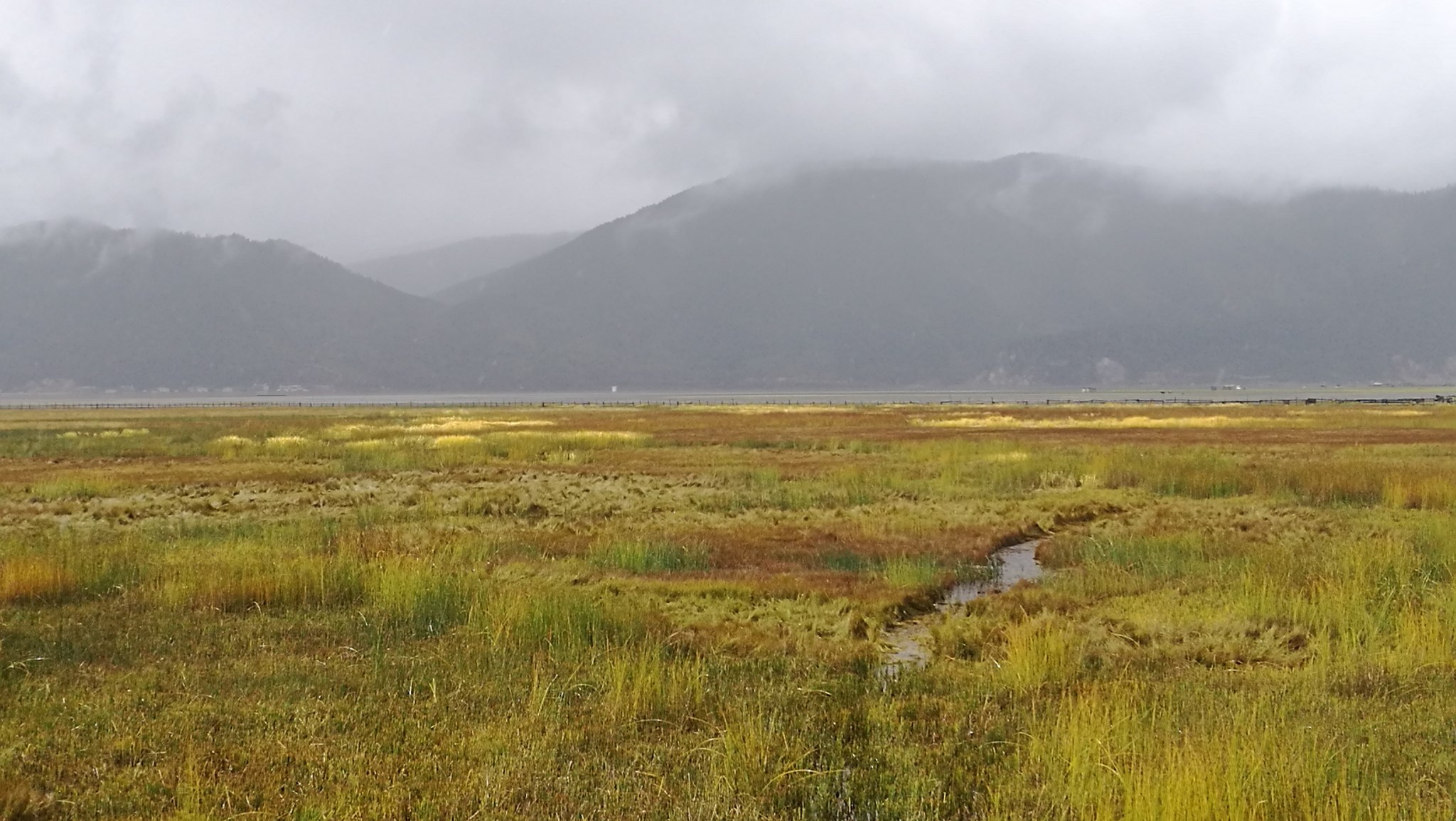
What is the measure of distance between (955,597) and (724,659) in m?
6.63

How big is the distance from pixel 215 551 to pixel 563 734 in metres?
12.6

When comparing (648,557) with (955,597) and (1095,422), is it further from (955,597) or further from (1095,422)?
(1095,422)

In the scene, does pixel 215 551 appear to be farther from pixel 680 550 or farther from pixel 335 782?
pixel 335 782

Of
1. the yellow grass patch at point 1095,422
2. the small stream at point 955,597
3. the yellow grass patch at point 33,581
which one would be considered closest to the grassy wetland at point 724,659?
the yellow grass patch at point 33,581

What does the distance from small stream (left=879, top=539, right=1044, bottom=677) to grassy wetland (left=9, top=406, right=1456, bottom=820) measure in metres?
0.24

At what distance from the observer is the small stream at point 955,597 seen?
12016 mm

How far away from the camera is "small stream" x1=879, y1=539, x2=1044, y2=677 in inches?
473

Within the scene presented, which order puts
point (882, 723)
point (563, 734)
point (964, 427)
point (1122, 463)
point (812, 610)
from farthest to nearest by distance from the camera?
point (964, 427), point (1122, 463), point (812, 610), point (882, 723), point (563, 734)

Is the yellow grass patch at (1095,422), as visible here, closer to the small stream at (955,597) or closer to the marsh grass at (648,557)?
the small stream at (955,597)

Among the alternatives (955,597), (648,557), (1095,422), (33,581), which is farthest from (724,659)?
(1095,422)

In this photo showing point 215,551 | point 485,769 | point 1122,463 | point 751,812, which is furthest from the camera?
point 1122,463

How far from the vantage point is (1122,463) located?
35.5 metres

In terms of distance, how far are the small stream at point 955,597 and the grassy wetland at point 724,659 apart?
0.24 m

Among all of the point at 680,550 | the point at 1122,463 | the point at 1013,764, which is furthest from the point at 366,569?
the point at 1122,463
